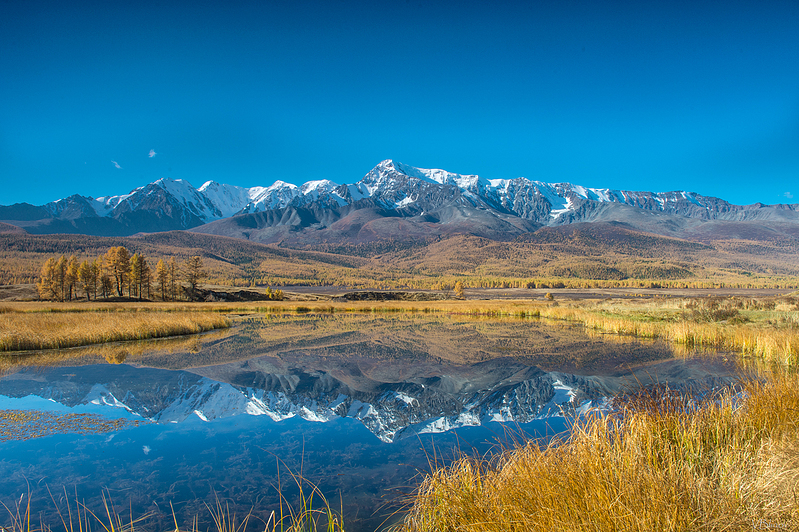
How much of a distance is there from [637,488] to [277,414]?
9.26m

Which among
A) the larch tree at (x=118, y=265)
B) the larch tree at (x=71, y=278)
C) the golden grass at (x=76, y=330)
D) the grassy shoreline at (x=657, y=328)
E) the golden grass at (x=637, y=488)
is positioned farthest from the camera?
the larch tree at (x=118, y=265)

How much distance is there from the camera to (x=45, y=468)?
706 cm

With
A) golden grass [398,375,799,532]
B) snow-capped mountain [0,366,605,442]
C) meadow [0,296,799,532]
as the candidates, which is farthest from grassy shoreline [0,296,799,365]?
golden grass [398,375,799,532]

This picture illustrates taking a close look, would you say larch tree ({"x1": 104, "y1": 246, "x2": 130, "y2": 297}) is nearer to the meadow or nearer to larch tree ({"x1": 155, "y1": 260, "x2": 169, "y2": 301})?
larch tree ({"x1": 155, "y1": 260, "x2": 169, "y2": 301})

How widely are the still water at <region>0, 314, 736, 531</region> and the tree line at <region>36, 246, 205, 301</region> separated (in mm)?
48610

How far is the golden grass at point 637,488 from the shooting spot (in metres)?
2.97

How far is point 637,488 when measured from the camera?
10.6ft

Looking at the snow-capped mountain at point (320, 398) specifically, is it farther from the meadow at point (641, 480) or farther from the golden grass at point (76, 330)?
the golden grass at point (76, 330)

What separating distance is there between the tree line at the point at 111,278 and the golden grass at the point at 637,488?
6914cm

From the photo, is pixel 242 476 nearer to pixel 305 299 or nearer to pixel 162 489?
pixel 162 489

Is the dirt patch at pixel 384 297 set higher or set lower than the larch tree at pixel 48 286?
lower

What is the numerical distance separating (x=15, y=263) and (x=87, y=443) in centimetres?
15230

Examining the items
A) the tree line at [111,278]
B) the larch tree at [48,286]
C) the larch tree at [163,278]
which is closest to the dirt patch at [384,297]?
the tree line at [111,278]

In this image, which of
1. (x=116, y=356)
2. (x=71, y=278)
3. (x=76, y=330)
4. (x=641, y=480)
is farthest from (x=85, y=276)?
(x=641, y=480)
